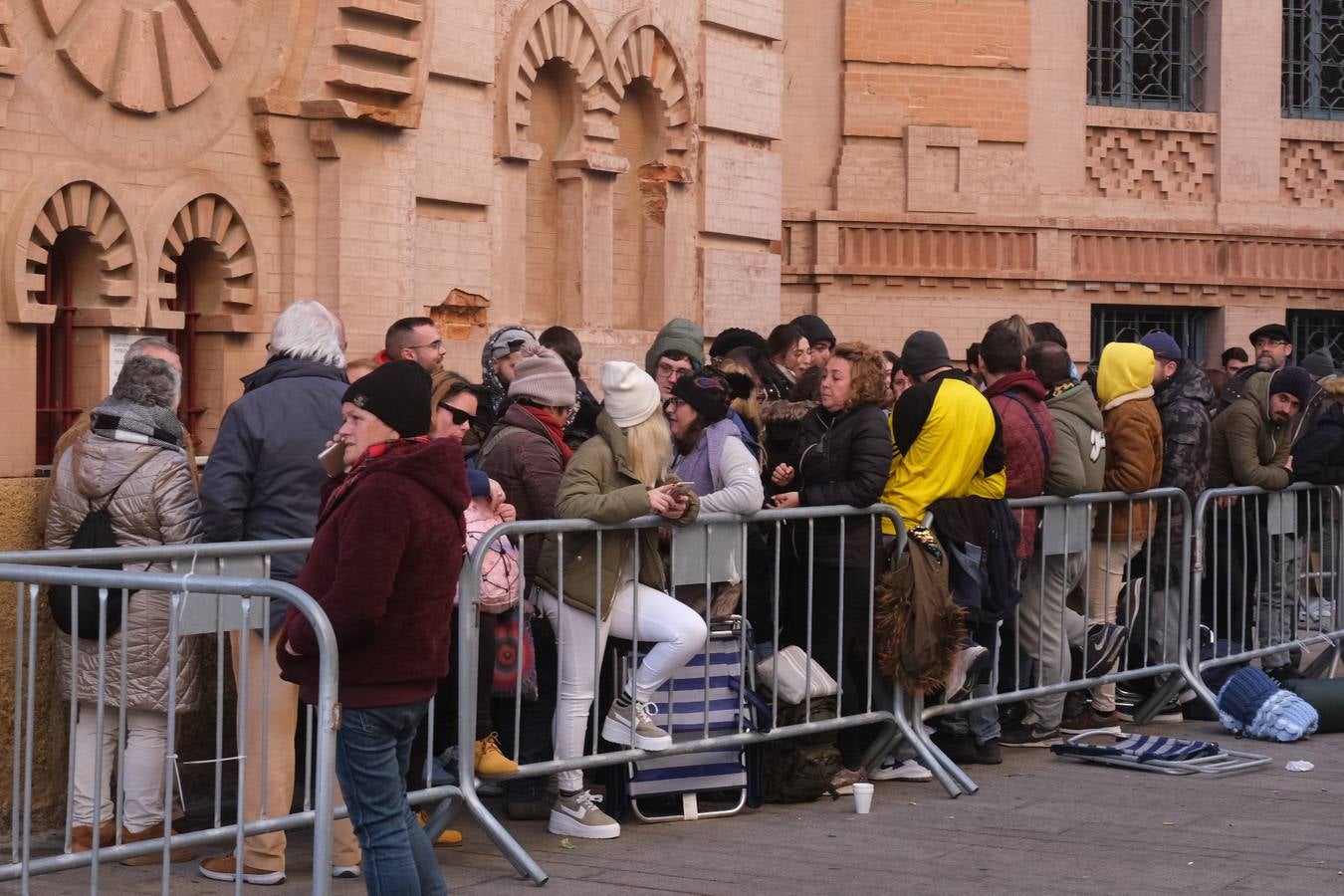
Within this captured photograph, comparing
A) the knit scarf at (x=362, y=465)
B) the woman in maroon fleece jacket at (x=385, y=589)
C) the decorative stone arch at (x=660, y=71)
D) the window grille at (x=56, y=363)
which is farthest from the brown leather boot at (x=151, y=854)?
the decorative stone arch at (x=660, y=71)

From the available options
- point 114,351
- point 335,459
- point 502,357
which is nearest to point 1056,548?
point 502,357

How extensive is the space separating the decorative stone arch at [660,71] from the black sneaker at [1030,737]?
20.1 feet

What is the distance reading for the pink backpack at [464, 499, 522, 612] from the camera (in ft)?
25.0

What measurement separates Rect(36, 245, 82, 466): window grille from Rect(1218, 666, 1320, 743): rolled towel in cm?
611

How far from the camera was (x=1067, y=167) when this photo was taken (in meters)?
21.3

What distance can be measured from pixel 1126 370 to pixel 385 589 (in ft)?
19.7

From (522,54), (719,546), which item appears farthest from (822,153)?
(719,546)

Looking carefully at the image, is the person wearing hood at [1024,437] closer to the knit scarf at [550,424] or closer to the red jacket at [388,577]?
the knit scarf at [550,424]

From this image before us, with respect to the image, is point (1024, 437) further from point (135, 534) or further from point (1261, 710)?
point (135, 534)

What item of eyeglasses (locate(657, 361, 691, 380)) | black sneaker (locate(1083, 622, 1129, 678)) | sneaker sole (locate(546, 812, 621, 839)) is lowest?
sneaker sole (locate(546, 812, 621, 839))

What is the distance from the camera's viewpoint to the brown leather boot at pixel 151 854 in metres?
7.36

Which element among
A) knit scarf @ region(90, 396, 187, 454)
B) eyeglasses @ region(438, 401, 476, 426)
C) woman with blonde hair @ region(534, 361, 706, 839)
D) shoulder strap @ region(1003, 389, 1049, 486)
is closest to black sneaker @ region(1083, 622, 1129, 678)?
shoulder strap @ region(1003, 389, 1049, 486)

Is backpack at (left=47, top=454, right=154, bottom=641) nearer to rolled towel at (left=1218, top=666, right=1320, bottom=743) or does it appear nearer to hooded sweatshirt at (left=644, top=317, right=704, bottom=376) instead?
hooded sweatshirt at (left=644, top=317, right=704, bottom=376)

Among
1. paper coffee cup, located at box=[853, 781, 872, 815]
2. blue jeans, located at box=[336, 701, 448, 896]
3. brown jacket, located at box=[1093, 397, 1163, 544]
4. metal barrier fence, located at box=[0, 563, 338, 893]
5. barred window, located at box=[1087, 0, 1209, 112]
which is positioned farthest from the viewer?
barred window, located at box=[1087, 0, 1209, 112]
